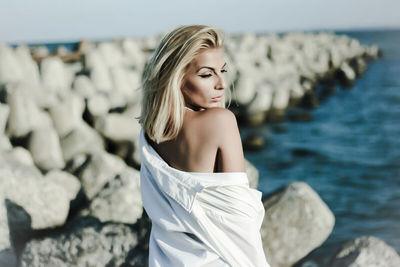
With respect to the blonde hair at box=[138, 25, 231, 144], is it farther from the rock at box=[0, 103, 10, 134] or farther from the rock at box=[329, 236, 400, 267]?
the rock at box=[0, 103, 10, 134]

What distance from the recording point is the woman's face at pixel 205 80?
175 cm

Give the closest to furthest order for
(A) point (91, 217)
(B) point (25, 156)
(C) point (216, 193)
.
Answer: (C) point (216, 193) → (A) point (91, 217) → (B) point (25, 156)

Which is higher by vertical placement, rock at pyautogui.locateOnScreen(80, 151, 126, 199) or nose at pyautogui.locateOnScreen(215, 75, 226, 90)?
nose at pyautogui.locateOnScreen(215, 75, 226, 90)

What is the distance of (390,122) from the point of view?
11086 millimetres

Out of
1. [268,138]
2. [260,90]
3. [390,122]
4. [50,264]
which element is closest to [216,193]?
[50,264]

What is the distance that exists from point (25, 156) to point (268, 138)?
5.36 m

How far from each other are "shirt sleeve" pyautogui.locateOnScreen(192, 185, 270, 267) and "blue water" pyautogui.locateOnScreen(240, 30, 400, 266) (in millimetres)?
1436

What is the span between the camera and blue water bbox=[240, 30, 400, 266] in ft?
18.3

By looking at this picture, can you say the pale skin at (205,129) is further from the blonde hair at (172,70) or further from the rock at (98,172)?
the rock at (98,172)

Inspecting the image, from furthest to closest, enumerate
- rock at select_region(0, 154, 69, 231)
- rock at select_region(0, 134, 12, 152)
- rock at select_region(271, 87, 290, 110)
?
rock at select_region(271, 87, 290, 110), rock at select_region(0, 134, 12, 152), rock at select_region(0, 154, 69, 231)

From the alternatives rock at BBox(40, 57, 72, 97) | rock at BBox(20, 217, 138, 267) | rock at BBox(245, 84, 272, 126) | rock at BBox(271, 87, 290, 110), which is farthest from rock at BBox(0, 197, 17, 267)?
rock at BBox(271, 87, 290, 110)

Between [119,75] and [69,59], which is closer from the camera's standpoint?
[119,75]

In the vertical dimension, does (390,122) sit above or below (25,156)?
below

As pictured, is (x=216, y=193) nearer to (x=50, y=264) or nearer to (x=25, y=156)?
→ (x=50, y=264)
